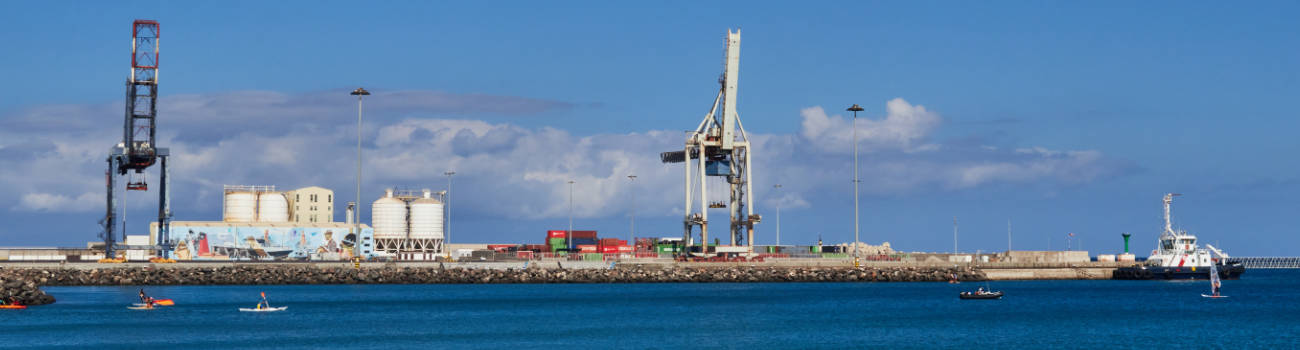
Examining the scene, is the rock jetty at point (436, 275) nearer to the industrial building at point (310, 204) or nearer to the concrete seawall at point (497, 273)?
the concrete seawall at point (497, 273)

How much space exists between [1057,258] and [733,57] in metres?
37.9

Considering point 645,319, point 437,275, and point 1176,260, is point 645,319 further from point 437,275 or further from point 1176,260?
point 1176,260

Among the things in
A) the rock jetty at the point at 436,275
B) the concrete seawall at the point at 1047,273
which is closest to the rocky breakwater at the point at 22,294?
the rock jetty at the point at 436,275

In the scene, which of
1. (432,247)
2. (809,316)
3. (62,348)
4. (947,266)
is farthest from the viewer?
(432,247)

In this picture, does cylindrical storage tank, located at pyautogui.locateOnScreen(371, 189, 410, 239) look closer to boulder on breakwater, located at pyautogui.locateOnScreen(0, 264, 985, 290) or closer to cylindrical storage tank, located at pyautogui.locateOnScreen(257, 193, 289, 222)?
cylindrical storage tank, located at pyautogui.locateOnScreen(257, 193, 289, 222)

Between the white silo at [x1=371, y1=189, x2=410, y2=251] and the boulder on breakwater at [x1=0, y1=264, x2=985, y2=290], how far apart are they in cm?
2640

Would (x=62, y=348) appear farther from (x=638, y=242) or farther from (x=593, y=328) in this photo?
(x=638, y=242)

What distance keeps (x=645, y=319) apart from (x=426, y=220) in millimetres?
73597

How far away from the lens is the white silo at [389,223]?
14038 cm

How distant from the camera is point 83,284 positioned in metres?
101

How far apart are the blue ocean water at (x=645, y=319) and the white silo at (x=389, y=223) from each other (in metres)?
37.4

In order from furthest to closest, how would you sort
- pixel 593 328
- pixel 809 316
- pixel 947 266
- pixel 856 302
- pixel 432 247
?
pixel 432 247, pixel 947 266, pixel 856 302, pixel 809 316, pixel 593 328

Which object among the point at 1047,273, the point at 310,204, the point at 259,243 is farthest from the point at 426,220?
the point at 1047,273

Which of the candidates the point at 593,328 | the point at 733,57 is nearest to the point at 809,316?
the point at 593,328
